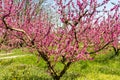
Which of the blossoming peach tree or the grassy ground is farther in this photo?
the grassy ground

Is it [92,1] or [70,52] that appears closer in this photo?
[92,1]

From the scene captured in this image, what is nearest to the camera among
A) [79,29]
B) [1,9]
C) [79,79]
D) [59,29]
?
[1,9]

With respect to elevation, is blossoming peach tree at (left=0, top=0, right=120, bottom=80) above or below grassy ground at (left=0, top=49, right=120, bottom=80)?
above

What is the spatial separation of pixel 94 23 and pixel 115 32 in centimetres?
78

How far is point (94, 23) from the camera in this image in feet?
29.3

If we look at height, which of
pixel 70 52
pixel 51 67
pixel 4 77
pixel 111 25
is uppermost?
pixel 111 25

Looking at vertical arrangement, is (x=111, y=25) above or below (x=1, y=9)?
below

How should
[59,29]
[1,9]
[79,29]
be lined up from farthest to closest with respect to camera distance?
[59,29]
[79,29]
[1,9]

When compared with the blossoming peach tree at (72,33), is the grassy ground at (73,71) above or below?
below

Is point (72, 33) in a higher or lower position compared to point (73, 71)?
higher

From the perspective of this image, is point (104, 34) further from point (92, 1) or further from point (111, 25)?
point (92, 1)

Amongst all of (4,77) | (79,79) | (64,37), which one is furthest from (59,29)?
(4,77)

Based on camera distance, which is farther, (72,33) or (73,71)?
(73,71)

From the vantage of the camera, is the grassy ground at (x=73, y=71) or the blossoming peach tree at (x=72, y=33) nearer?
the blossoming peach tree at (x=72, y=33)
